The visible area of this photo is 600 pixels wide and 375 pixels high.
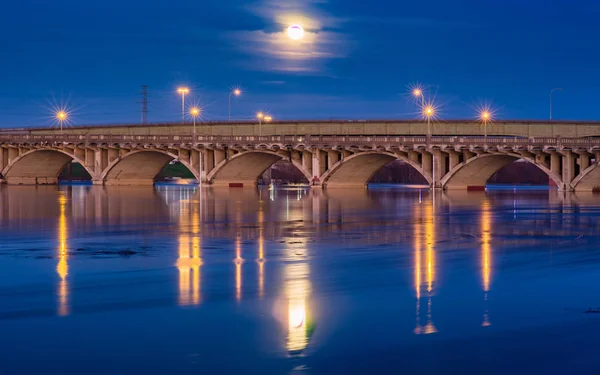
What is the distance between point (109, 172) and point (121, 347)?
102131 millimetres

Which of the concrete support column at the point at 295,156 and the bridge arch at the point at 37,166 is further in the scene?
the bridge arch at the point at 37,166

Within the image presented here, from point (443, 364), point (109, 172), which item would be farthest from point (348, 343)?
point (109, 172)

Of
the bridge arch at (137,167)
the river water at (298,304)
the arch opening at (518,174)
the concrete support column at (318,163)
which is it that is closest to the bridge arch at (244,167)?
the concrete support column at (318,163)

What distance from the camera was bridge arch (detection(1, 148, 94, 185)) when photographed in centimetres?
11506

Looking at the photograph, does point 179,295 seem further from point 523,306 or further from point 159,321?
point 523,306

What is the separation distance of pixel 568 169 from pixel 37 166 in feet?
241

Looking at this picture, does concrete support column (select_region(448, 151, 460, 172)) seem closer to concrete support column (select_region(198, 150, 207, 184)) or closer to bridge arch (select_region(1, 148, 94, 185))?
concrete support column (select_region(198, 150, 207, 184))

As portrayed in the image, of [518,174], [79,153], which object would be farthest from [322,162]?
[518,174]

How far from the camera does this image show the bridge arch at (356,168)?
314 ft

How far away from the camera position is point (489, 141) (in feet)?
286

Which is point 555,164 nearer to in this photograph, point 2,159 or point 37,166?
point 37,166

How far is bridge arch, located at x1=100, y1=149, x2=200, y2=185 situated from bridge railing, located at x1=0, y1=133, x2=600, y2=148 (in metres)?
2.24

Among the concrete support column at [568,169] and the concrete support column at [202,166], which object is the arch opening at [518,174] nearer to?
the concrete support column at [202,166]

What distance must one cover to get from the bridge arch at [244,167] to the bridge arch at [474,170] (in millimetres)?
17837
